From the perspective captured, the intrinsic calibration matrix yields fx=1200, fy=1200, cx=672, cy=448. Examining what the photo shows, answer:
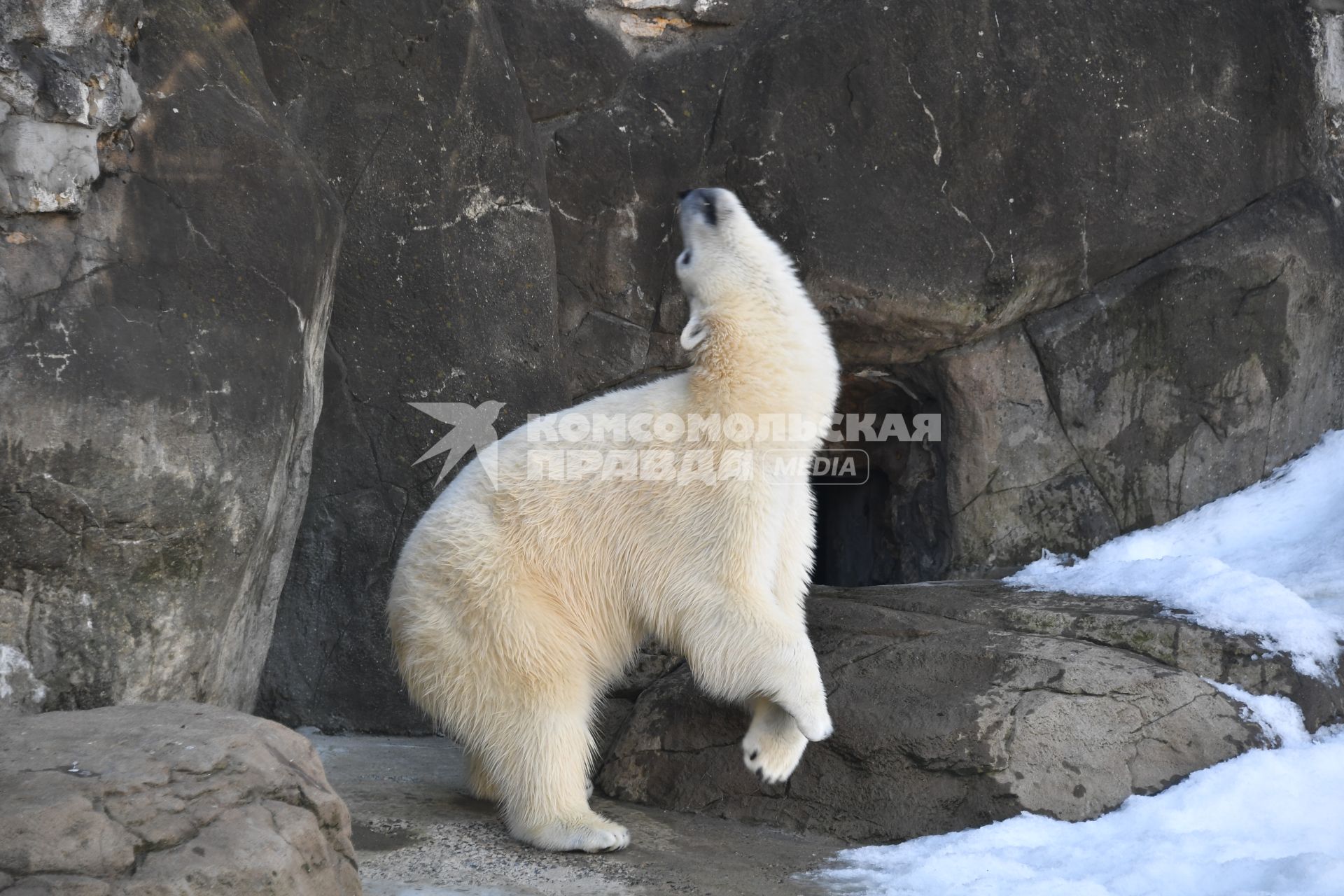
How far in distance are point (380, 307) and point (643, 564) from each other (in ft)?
7.28

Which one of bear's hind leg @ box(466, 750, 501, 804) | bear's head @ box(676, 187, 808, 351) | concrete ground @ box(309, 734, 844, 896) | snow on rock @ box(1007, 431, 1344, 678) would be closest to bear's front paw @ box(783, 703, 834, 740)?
concrete ground @ box(309, 734, 844, 896)

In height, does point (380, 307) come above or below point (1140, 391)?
below

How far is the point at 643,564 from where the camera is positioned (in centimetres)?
398

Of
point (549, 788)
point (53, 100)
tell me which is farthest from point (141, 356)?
point (549, 788)

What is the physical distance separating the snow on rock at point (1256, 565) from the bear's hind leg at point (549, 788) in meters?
2.41

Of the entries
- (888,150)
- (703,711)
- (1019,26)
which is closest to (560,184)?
(888,150)

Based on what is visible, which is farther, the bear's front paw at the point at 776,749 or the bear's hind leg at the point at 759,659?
the bear's front paw at the point at 776,749

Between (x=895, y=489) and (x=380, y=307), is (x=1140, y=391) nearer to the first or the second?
(x=895, y=489)

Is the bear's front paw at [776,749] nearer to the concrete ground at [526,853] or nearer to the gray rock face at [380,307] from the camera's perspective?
the concrete ground at [526,853]

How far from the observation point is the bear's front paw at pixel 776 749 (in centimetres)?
390

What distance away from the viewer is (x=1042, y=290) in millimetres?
6363

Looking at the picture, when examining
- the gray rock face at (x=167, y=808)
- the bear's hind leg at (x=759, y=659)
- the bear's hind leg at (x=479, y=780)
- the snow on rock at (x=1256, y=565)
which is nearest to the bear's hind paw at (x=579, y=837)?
the bear's hind leg at (x=479, y=780)

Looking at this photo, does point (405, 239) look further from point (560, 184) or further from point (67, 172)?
point (67, 172)

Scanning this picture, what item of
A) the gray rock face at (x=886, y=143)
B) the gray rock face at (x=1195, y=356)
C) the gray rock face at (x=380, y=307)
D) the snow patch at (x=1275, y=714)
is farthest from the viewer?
the gray rock face at (x=1195, y=356)
